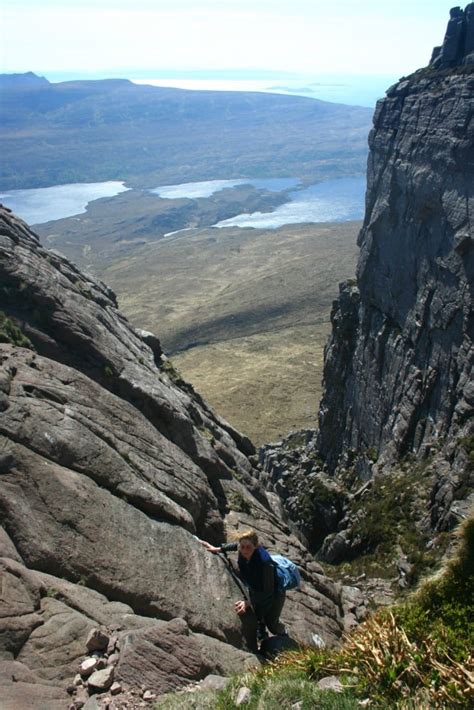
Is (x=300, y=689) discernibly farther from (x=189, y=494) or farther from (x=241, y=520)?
(x=241, y=520)

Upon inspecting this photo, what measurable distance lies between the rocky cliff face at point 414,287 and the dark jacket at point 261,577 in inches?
784

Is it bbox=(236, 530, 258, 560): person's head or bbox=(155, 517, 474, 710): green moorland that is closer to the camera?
bbox=(155, 517, 474, 710): green moorland

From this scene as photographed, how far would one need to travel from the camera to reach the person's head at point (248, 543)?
1357 centimetres

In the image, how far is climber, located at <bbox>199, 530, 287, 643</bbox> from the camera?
13742 mm

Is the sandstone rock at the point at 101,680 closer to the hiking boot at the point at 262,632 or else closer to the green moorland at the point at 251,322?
the hiking boot at the point at 262,632

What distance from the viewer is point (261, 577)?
1391 cm

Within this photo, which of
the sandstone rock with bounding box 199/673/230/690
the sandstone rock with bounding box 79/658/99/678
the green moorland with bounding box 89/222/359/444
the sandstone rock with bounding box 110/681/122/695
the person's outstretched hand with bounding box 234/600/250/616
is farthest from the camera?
the green moorland with bounding box 89/222/359/444

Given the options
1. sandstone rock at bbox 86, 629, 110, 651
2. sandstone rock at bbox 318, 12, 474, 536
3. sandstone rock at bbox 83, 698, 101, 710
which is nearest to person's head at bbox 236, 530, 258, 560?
sandstone rock at bbox 86, 629, 110, 651

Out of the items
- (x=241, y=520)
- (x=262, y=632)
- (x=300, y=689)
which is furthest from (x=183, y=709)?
(x=241, y=520)

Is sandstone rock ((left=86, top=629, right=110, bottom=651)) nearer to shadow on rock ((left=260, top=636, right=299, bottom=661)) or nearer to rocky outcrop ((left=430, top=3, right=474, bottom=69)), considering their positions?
shadow on rock ((left=260, top=636, right=299, bottom=661))

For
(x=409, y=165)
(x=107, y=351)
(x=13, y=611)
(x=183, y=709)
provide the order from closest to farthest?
(x=183, y=709) → (x=13, y=611) → (x=107, y=351) → (x=409, y=165)

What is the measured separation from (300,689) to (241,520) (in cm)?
1311

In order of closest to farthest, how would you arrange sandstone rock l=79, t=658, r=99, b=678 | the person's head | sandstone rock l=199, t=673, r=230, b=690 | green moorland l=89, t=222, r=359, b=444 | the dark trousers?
sandstone rock l=79, t=658, r=99, b=678 < sandstone rock l=199, t=673, r=230, b=690 < the person's head < the dark trousers < green moorland l=89, t=222, r=359, b=444

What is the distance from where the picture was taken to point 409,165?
145ft
